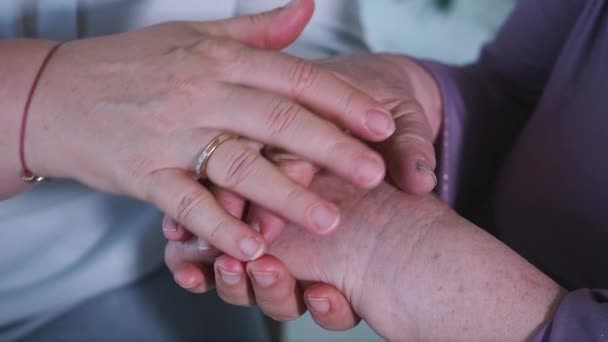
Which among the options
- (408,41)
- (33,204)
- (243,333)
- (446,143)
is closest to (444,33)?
(408,41)

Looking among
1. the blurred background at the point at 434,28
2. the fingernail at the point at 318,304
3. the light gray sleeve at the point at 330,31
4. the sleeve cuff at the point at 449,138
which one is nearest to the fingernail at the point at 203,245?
the fingernail at the point at 318,304

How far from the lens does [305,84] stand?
1.95 feet

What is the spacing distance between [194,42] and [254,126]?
0.11 metres

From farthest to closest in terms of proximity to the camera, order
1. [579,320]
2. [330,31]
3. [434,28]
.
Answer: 1. [434,28]
2. [330,31]
3. [579,320]

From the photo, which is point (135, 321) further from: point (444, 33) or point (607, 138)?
point (444, 33)

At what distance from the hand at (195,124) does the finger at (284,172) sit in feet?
0.09

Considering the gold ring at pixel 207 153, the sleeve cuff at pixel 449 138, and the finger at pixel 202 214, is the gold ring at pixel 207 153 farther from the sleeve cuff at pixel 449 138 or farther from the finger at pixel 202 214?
the sleeve cuff at pixel 449 138

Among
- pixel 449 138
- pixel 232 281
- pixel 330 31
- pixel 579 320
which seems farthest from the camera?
pixel 330 31

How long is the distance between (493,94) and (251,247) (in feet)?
1.40

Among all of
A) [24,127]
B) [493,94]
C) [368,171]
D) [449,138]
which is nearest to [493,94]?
[493,94]

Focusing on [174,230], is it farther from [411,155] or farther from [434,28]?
[434,28]

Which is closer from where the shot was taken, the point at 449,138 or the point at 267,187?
the point at 267,187

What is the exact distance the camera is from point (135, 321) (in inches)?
32.9

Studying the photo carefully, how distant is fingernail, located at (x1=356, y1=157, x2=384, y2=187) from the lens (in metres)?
0.54
